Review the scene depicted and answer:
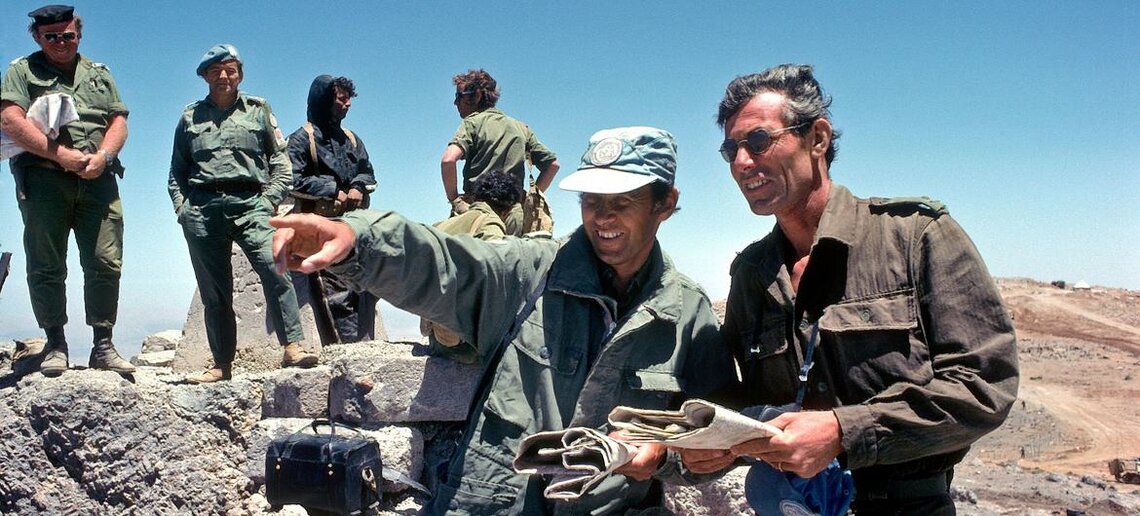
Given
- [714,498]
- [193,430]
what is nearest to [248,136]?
[193,430]

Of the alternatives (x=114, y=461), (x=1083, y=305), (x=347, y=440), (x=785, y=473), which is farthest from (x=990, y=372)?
(x=1083, y=305)

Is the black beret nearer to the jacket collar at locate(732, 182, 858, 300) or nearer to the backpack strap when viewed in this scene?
the backpack strap

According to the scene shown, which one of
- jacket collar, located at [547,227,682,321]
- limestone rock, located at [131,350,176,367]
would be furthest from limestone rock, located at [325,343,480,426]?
limestone rock, located at [131,350,176,367]

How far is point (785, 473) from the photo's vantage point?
2.16m

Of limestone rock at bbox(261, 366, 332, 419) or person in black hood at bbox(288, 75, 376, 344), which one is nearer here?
limestone rock at bbox(261, 366, 332, 419)

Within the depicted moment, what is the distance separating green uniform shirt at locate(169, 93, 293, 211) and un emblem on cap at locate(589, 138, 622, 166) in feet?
11.1

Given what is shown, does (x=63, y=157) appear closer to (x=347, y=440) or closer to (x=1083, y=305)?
(x=347, y=440)

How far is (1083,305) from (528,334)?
29010 millimetres

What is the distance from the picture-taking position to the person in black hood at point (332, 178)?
6215mm

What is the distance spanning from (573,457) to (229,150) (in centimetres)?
401

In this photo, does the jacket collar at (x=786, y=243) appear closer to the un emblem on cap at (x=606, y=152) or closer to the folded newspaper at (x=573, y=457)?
the un emblem on cap at (x=606, y=152)

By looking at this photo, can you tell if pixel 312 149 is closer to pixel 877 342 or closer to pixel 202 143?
pixel 202 143

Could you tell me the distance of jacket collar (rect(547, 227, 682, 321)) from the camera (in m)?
2.46

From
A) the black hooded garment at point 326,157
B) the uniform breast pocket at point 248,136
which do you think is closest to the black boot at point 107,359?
the uniform breast pocket at point 248,136
